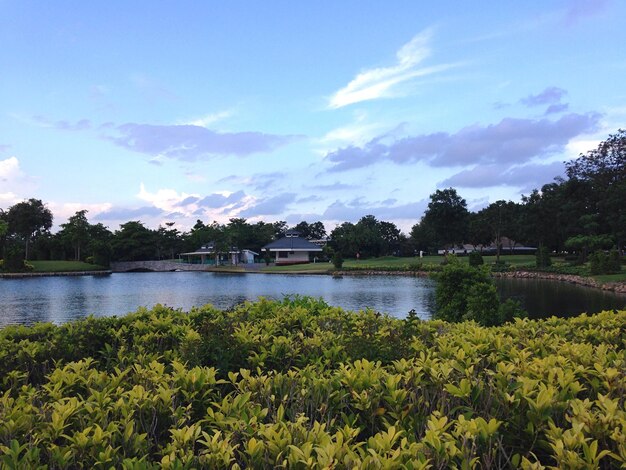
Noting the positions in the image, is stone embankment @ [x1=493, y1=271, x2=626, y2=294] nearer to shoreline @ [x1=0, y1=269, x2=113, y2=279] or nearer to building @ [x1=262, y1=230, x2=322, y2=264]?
building @ [x1=262, y1=230, x2=322, y2=264]

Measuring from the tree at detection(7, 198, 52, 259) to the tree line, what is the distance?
9 centimetres

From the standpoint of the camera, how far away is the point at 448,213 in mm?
73562

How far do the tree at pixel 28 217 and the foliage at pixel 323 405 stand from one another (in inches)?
3471

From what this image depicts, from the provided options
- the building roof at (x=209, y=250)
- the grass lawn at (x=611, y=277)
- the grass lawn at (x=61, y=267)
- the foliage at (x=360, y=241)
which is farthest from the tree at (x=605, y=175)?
the grass lawn at (x=61, y=267)

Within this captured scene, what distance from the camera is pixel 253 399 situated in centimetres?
314

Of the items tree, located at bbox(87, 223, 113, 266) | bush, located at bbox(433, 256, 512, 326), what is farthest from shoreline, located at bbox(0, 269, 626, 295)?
bush, located at bbox(433, 256, 512, 326)

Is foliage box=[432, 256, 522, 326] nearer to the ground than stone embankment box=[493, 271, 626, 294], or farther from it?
farther from it

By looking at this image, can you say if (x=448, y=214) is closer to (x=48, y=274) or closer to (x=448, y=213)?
(x=448, y=213)

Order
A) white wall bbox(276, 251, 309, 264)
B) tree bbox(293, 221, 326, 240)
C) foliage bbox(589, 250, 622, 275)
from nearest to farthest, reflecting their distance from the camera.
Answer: foliage bbox(589, 250, 622, 275) → white wall bbox(276, 251, 309, 264) → tree bbox(293, 221, 326, 240)

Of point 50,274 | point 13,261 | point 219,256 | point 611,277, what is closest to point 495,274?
point 611,277

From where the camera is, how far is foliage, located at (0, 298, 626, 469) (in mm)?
2229

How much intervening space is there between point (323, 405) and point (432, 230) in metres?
86.9

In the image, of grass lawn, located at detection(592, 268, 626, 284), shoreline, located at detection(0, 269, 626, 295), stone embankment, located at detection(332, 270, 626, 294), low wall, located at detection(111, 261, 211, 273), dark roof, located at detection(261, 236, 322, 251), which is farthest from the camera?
dark roof, located at detection(261, 236, 322, 251)

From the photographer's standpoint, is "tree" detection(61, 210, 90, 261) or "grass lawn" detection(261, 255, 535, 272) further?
"tree" detection(61, 210, 90, 261)
